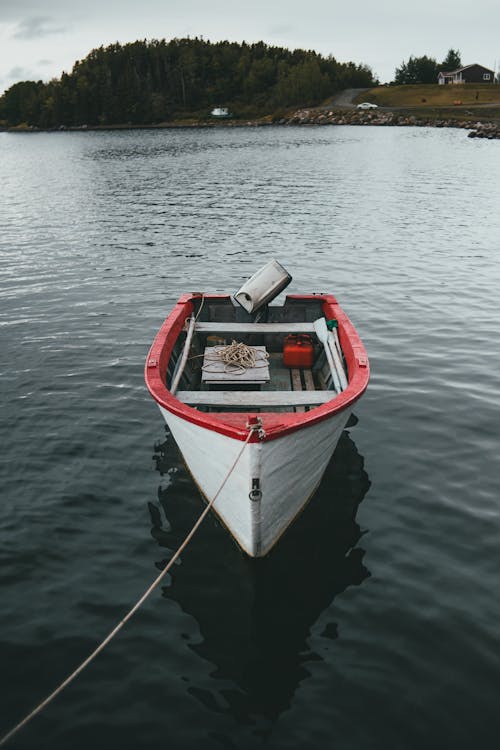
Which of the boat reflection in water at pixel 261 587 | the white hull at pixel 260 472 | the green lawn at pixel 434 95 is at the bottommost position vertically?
the boat reflection in water at pixel 261 587

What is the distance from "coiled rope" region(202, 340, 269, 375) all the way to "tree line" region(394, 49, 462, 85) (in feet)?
562

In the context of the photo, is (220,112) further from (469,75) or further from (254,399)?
(254,399)

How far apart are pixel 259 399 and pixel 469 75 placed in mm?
169076

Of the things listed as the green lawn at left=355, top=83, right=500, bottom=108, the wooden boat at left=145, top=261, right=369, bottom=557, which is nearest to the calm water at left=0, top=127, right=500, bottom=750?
the wooden boat at left=145, top=261, right=369, bottom=557

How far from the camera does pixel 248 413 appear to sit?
986 cm

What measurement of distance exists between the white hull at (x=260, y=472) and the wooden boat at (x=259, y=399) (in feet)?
0.06

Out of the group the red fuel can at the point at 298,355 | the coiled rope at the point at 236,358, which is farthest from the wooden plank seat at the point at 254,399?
the red fuel can at the point at 298,355

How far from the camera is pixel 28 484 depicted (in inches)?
391

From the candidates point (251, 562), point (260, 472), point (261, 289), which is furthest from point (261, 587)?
point (261, 289)

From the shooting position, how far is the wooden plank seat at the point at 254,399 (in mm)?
9477

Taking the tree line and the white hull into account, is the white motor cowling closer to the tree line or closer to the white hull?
the white hull

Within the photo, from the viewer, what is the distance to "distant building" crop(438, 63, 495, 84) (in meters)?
147

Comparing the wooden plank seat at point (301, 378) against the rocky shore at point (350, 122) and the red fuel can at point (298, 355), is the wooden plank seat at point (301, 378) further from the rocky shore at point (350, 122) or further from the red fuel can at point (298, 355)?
the rocky shore at point (350, 122)

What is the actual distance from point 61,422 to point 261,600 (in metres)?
6.29
